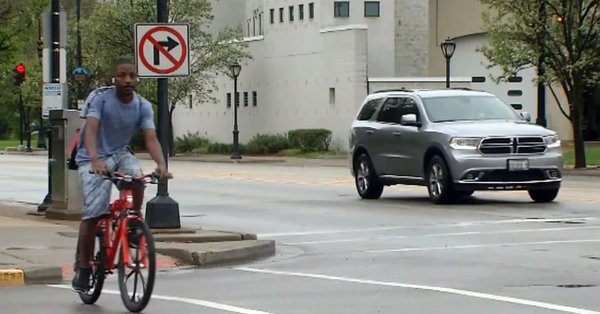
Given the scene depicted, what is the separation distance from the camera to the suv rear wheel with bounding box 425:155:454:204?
68.6 feet

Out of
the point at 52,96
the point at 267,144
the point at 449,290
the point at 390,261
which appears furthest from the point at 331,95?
the point at 449,290

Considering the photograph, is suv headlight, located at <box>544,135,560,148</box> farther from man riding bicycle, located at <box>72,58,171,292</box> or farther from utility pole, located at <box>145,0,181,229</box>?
man riding bicycle, located at <box>72,58,171,292</box>

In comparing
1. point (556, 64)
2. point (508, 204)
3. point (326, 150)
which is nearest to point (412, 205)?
point (508, 204)

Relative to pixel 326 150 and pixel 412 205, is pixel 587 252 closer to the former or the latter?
pixel 412 205

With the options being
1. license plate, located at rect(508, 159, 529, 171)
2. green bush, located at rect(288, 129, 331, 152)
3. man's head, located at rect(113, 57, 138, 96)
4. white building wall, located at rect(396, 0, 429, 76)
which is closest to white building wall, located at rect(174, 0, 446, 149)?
white building wall, located at rect(396, 0, 429, 76)

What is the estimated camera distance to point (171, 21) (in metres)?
57.4

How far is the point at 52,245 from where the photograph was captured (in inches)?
577

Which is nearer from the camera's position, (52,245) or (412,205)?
(52,245)

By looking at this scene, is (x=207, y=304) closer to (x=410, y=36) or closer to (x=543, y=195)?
(x=543, y=195)

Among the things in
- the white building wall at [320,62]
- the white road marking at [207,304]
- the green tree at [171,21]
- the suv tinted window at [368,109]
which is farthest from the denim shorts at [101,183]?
the green tree at [171,21]

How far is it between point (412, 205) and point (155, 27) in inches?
301

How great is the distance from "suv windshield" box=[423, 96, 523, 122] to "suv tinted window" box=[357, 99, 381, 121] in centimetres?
175

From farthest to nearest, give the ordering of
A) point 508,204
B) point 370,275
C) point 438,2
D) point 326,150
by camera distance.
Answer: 1. point 438,2
2. point 326,150
3. point 508,204
4. point 370,275

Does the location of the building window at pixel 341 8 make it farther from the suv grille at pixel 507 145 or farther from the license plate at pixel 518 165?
the license plate at pixel 518 165
